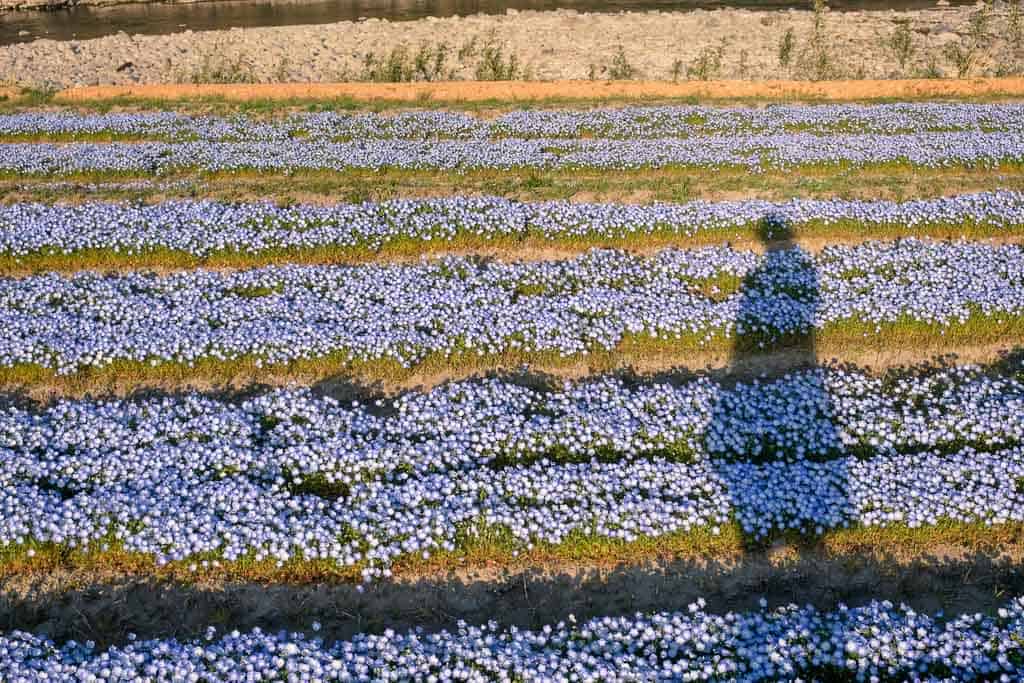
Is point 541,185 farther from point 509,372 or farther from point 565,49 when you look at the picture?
point 565,49

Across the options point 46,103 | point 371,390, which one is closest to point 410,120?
point 46,103

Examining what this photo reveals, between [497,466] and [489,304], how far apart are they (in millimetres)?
4845

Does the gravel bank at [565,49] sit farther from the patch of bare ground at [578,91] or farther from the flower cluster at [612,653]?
the flower cluster at [612,653]

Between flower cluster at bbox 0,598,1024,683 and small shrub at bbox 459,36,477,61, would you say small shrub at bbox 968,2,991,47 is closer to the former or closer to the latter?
small shrub at bbox 459,36,477,61

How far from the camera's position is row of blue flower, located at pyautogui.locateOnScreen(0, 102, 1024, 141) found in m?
27.0

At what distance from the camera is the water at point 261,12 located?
54844mm

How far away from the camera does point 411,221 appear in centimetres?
1841

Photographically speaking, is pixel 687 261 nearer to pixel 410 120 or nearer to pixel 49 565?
pixel 49 565

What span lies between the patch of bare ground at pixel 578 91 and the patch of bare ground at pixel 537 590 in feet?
83.3

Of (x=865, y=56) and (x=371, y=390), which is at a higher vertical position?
(x=865, y=56)

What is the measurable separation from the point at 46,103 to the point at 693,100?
85.4ft

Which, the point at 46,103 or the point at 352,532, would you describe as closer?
the point at 352,532

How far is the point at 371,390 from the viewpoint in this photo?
42.4ft

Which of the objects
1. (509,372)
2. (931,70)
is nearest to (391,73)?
(931,70)
